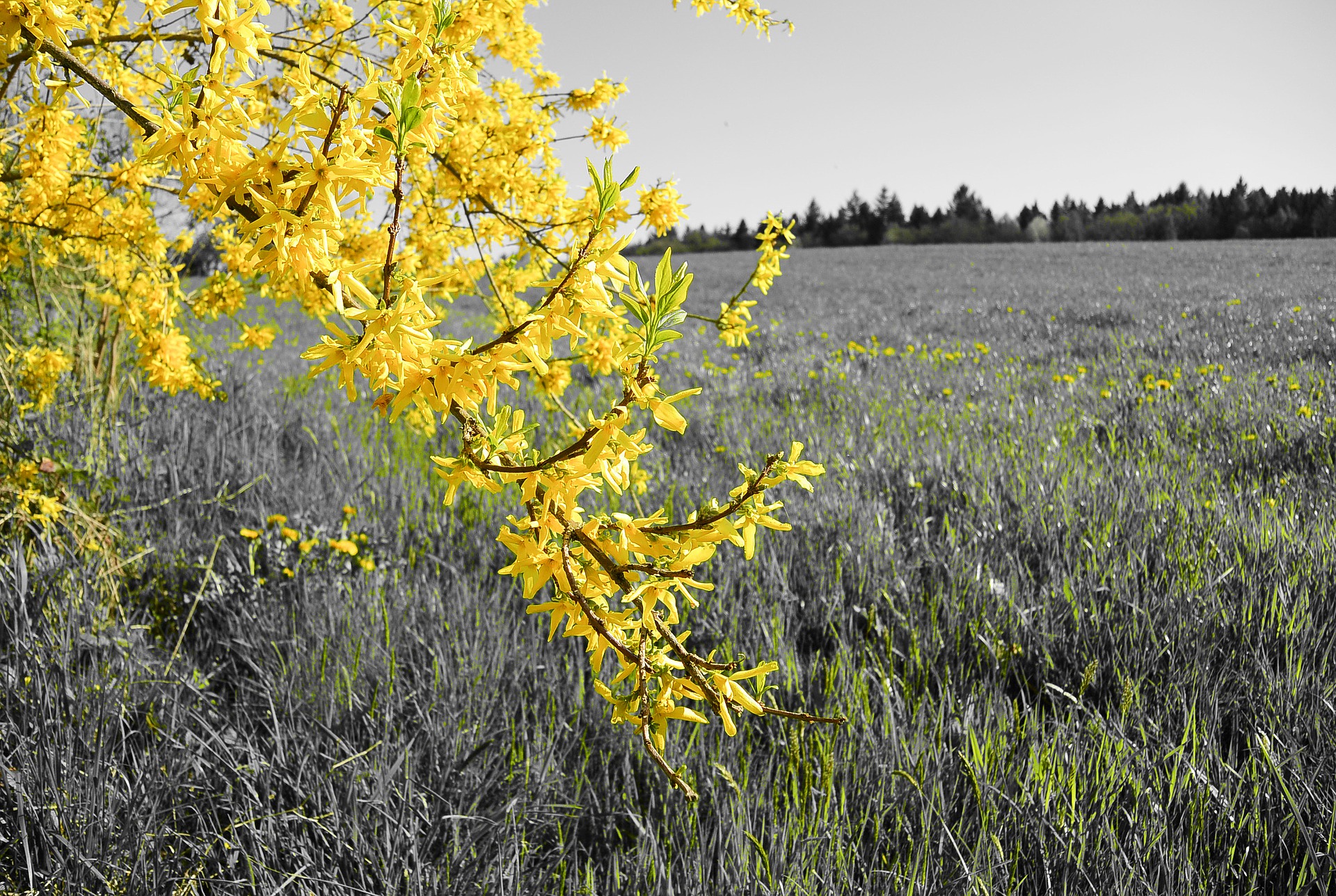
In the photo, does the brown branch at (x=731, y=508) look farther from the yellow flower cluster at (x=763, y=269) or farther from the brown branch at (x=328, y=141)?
the yellow flower cluster at (x=763, y=269)

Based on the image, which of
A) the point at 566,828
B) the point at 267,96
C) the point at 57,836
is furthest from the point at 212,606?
the point at 267,96

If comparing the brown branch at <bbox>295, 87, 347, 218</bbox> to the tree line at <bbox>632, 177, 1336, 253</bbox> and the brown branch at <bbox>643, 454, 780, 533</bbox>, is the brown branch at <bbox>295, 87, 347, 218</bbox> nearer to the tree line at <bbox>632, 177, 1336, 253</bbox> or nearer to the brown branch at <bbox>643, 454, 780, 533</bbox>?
the brown branch at <bbox>643, 454, 780, 533</bbox>

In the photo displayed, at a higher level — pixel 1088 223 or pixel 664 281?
pixel 1088 223

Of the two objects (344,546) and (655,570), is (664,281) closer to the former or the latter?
(655,570)

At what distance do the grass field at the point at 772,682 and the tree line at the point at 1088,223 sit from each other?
3172cm

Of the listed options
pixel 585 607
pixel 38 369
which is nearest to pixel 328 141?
pixel 585 607

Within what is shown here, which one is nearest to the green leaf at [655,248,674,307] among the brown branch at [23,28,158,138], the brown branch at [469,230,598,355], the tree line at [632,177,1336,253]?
the brown branch at [469,230,598,355]

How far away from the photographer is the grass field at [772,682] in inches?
55.8

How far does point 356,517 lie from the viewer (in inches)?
118

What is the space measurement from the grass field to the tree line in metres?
31.7

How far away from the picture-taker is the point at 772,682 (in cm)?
208

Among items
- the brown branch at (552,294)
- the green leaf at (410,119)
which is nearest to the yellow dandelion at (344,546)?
the brown branch at (552,294)

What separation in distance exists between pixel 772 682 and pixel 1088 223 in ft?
189

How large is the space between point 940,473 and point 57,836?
315 cm
